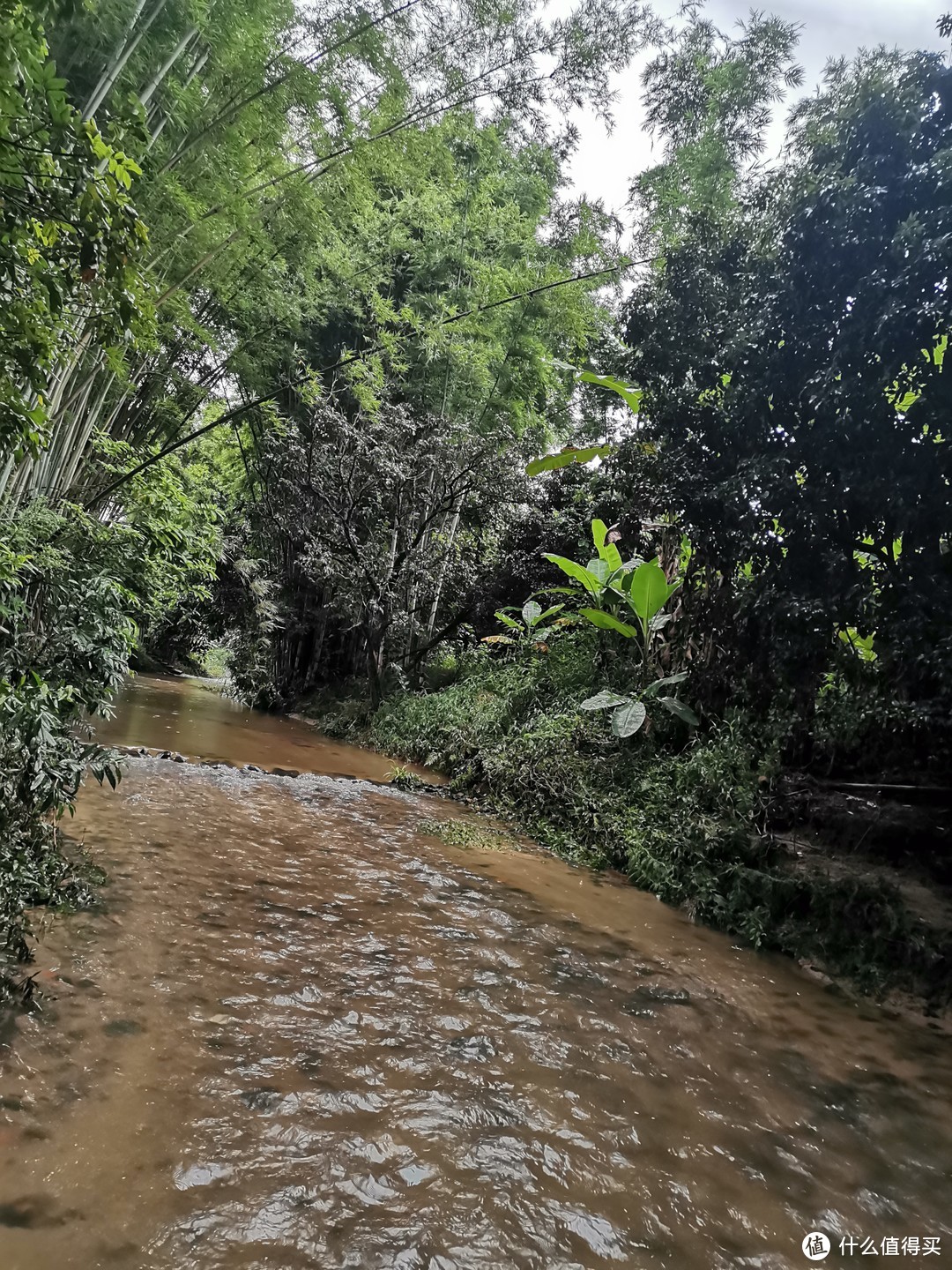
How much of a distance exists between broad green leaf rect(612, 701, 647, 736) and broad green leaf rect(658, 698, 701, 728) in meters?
0.16

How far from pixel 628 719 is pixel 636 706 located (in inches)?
5.1

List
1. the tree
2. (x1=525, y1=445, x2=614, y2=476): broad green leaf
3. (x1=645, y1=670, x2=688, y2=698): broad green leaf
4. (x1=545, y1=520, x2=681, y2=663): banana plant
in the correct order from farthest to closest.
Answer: (x1=525, y1=445, x2=614, y2=476): broad green leaf
(x1=545, y1=520, x2=681, y2=663): banana plant
(x1=645, y1=670, x2=688, y2=698): broad green leaf
the tree

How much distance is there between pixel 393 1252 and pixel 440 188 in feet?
32.3

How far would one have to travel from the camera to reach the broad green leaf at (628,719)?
4.59m

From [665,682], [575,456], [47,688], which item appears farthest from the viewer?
[575,456]

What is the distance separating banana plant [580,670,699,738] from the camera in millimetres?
4566

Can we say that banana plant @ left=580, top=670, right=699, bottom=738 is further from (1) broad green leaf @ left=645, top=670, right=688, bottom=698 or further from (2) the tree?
(2) the tree

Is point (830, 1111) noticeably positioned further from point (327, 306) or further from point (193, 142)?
point (327, 306)

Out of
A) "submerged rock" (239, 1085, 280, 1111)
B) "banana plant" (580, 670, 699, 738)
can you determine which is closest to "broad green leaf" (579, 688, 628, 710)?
"banana plant" (580, 670, 699, 738)

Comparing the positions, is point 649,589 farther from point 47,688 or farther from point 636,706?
point 47,688

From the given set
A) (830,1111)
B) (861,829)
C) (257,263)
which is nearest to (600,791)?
(861,829)

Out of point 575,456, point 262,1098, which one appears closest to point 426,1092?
point 262,1098

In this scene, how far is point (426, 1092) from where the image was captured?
1565mm

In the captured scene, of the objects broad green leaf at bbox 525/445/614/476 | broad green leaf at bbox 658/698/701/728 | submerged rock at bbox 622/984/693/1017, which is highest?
broad green leaf at bbox 525/445/614/476
